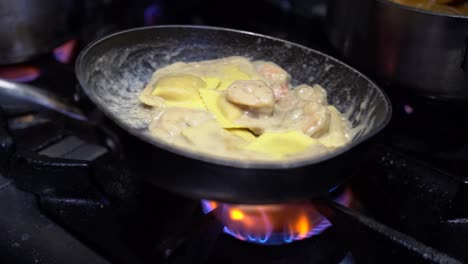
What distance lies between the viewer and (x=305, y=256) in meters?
0.78

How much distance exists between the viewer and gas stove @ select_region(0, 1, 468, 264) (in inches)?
28.9

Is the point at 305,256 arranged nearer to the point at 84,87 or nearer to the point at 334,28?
the point at 84,87

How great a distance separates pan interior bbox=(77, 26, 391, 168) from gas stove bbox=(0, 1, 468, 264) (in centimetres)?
5

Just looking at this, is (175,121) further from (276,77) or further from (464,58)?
(464,58)

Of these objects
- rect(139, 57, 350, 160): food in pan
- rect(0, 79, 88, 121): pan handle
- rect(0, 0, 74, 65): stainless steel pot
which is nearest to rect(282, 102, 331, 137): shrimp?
rect(139, 57, 350, 160): food in pan

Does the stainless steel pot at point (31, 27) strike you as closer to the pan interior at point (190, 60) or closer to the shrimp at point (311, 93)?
the pan interior at point (190, 60)

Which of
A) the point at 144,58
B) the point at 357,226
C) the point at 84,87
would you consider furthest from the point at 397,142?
the point at 84,87

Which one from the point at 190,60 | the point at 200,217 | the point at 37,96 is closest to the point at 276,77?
the point at 190,60

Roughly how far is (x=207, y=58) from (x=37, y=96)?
0.32m

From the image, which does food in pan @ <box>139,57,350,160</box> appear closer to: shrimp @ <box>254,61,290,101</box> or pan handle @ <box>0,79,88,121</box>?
shrimp @ <box>254,61,290,101</box>

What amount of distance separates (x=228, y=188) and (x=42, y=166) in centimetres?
35

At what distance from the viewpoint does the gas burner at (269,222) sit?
2.54 ft

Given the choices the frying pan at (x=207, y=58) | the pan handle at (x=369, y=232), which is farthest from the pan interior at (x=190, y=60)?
the pan handle at (x=369, y=232)

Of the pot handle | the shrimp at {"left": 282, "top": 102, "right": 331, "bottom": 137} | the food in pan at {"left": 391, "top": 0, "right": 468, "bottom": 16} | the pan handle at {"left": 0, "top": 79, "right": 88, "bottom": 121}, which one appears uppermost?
the food in pan at {"left": 391, "top": 0, "right": 468, "bottom": 16}
